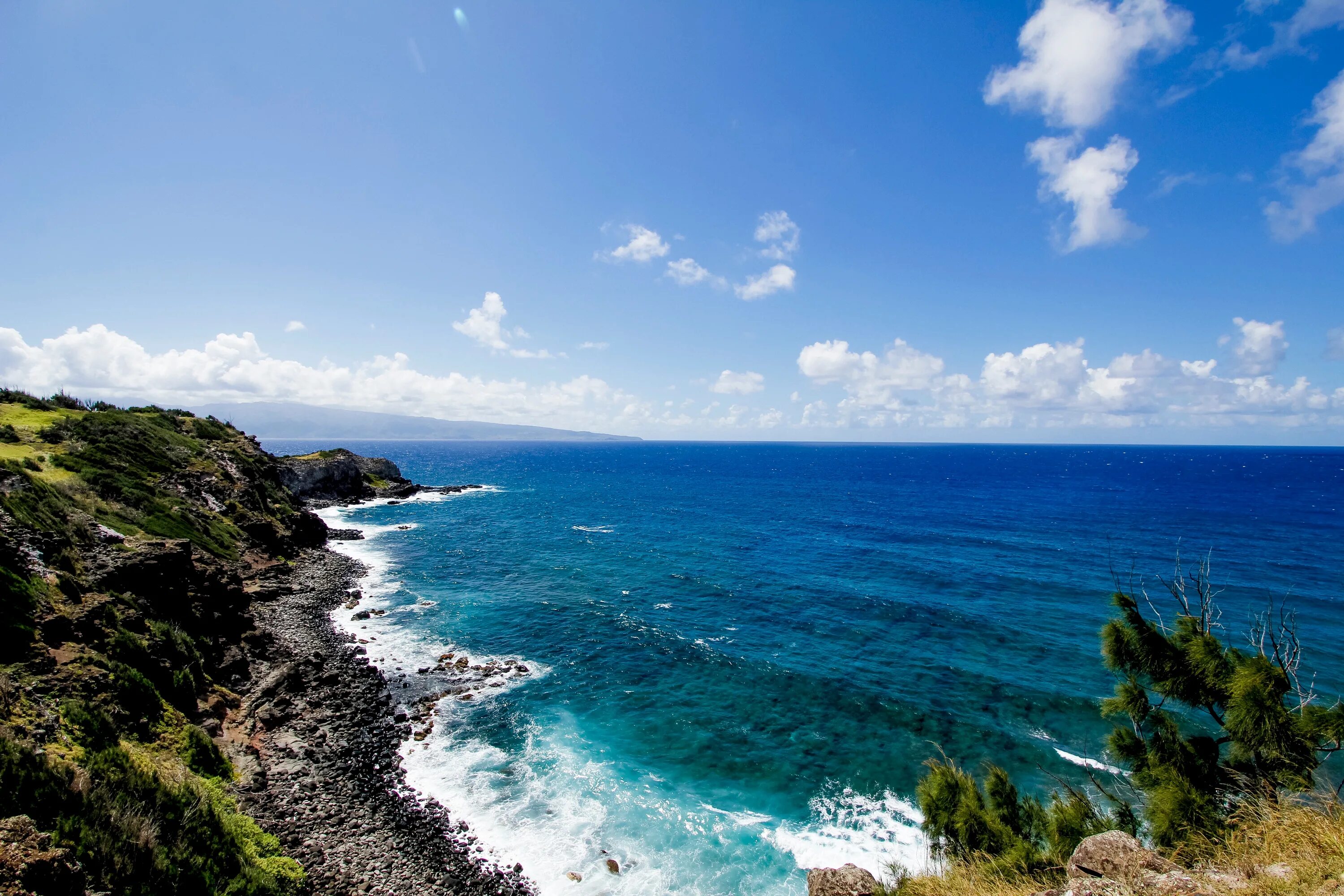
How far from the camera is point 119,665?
67.7 feet

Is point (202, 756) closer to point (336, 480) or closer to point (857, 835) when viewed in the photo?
point (857, 835)

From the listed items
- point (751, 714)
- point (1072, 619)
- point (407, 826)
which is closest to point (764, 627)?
point (751, 714)

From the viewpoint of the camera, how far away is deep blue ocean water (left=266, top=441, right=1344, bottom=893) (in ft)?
73.6

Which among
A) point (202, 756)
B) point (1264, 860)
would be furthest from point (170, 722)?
point (1264, 860)

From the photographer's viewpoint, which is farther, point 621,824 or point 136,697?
point 621,824

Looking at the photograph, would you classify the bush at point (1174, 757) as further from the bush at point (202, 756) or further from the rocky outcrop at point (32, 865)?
the bush at point (202, 756)

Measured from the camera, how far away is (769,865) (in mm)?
20469

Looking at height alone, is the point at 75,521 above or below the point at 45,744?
above

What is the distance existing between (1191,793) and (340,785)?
1182 inches

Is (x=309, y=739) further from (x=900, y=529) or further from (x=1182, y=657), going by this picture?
(x=900, y=529)

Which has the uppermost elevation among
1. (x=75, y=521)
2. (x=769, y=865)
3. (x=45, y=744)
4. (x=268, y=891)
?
(x=75, y=521)

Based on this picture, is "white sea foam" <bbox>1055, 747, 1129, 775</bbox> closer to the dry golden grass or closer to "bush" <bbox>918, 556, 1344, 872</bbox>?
"bush" <bbox>918, 556, 1344, 872</bbox>

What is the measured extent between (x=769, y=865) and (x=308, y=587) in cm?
4750

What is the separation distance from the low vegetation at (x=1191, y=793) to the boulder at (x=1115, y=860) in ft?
2.47
